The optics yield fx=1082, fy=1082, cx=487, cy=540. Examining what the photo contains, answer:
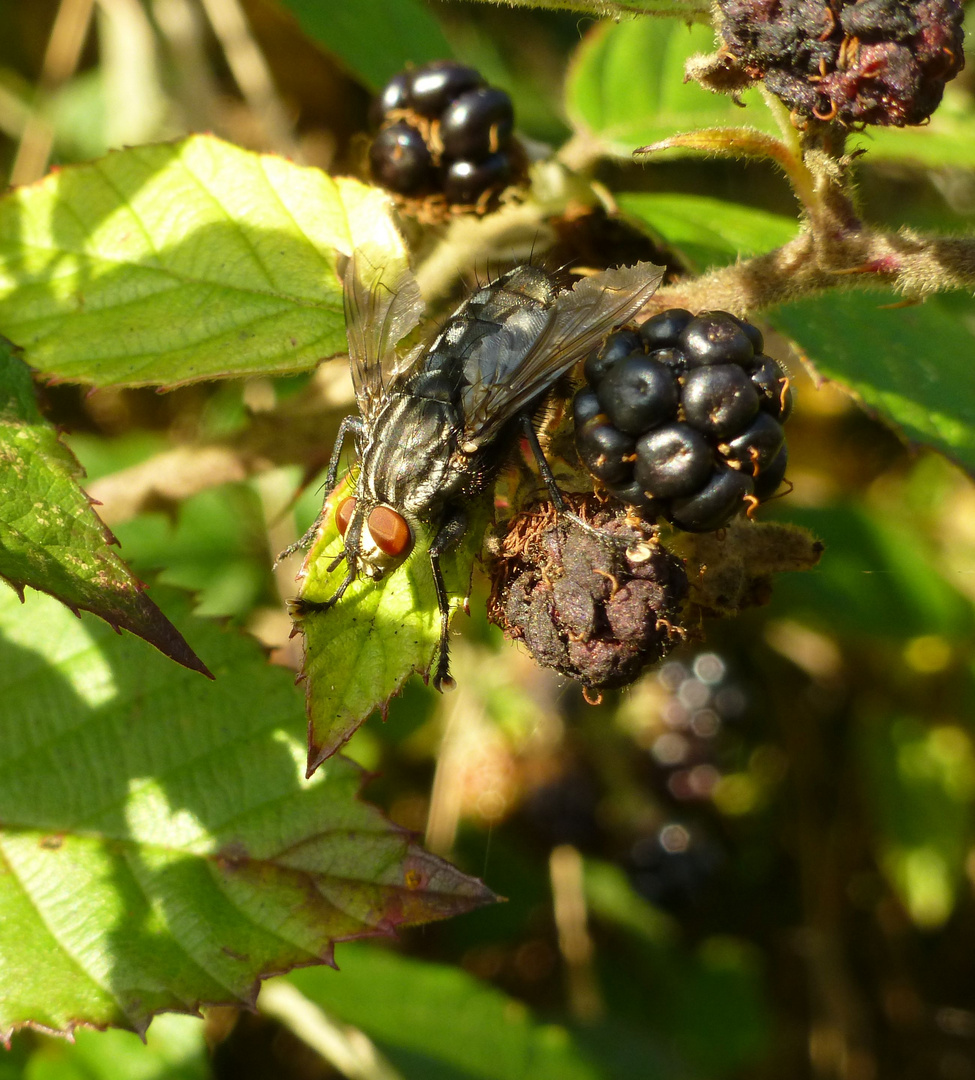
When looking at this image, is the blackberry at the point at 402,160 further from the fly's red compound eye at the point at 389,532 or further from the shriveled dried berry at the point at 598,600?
the shriveled dried berry at the point at 598,600

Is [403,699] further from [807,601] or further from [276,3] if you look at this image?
[276,3]

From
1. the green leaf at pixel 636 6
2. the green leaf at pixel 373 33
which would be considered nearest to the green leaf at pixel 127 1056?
the green leaf at pixel 636 6

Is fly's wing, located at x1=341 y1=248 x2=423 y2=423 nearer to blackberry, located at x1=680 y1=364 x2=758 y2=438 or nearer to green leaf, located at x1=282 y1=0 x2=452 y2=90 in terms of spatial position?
blackberry, located at x1=680 y1=364 x2=758 y2=438

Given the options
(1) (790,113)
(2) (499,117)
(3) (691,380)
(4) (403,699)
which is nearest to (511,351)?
(3) (691,380)

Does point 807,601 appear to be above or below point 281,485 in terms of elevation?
below

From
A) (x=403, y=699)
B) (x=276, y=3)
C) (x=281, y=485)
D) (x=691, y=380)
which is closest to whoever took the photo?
(x=691, y=380)
